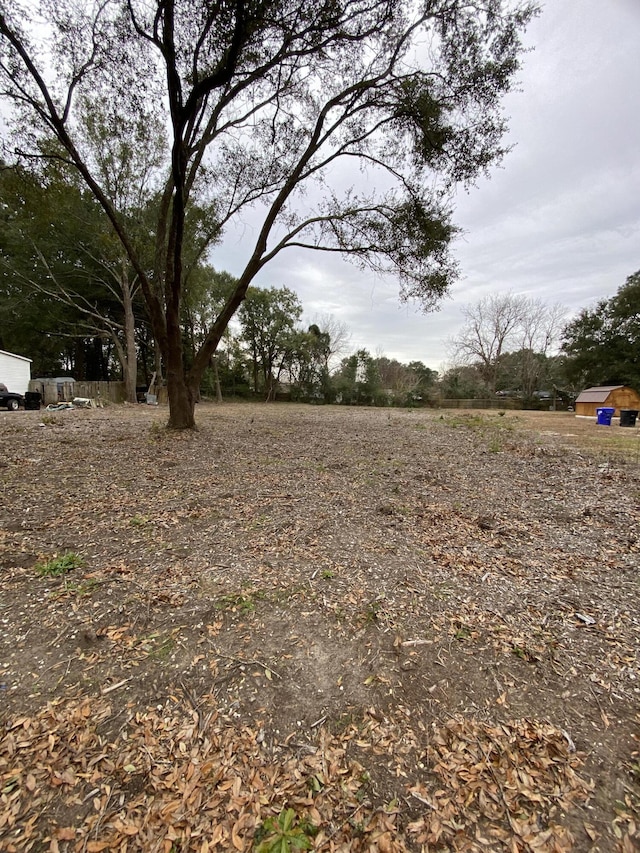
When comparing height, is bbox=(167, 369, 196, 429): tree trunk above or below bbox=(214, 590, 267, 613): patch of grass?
above

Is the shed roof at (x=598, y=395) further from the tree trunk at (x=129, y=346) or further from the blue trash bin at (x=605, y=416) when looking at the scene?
the tree trunk at (x=129, y=346)

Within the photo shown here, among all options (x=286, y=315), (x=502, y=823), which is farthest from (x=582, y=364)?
(x=502, y=823)

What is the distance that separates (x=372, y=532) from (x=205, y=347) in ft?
18.5

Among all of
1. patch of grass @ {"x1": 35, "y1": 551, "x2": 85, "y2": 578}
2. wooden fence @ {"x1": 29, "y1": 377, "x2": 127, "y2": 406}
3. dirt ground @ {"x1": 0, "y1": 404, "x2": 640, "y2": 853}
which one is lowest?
dirt ground @ {"x1": 0, "y1": 404, "x2": 640, "y2": 853}

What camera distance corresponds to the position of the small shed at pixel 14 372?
44.8 ft

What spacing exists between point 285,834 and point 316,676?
1.89 feet

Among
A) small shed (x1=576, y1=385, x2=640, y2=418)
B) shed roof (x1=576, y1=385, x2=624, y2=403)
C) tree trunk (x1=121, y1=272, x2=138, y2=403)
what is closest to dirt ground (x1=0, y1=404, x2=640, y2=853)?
small shed (x1=576, y1=385, x2=640, y2=418)

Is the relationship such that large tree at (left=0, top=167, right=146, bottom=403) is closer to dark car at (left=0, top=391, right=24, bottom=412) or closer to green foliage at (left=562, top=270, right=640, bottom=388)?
dark car at (left=0, top=391, right=24, bottom=412)

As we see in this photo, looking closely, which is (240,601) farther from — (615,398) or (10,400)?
(615,398)

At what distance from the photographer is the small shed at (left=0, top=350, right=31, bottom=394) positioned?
44.8ft

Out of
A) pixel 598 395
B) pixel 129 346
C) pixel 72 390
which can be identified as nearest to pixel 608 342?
pixel 598 395

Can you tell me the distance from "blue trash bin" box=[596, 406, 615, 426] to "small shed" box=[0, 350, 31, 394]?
22.3m

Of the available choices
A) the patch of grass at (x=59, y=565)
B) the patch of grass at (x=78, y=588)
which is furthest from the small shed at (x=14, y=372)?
the patch of grass at (x=78, y=588)

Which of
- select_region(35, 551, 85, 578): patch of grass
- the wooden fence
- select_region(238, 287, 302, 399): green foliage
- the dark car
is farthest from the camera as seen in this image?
select_region(238, 287, 302, 399): green foliage
